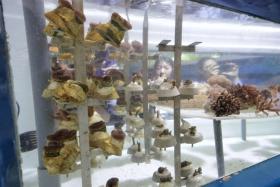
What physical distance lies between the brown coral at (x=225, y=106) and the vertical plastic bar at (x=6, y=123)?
1.81 m

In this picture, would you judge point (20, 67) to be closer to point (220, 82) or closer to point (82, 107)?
point (82, 107)

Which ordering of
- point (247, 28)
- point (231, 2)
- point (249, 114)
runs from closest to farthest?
point (231, 2) → point (249, 114) → point (247, 28)

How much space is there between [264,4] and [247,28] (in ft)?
9.75

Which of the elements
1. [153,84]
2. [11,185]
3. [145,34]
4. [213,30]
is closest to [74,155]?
[11,185]

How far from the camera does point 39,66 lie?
1621mm

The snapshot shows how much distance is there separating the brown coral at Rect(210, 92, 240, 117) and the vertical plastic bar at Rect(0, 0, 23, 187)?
1810 millimetres

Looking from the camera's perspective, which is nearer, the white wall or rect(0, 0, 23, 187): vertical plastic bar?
rect(0, 0, 23, 187): vertical plastic bar

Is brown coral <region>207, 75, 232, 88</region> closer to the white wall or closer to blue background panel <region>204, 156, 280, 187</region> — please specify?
blue background panel <region>204, 156, 280, 187</region>

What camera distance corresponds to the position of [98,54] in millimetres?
2205

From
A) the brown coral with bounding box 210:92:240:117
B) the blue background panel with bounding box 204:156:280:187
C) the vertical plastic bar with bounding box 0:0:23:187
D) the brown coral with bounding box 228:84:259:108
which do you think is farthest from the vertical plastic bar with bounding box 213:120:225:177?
the vertical plastic bar with bounding box 0:0:23:187

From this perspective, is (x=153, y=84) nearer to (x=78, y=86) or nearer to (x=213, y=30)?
(x=78, y=86)

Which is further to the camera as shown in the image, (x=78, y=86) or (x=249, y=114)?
(x=249, y=114)

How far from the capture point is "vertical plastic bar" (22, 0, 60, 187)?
159 centimetres

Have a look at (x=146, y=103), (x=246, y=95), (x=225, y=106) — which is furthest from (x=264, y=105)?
(x=146, y=103)
